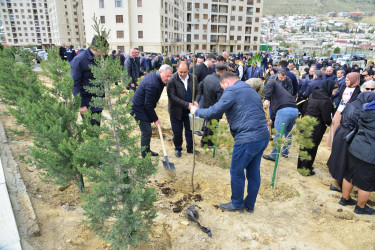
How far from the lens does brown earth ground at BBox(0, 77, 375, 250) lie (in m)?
2.49

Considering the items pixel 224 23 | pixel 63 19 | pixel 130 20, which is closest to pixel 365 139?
pixel 130 20

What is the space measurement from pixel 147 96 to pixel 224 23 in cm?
5812

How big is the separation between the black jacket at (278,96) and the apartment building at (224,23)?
171 feet

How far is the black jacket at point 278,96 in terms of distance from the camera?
14.5 ft

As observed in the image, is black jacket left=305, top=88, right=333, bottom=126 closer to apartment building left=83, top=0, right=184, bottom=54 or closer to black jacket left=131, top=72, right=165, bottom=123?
black jacket left=131, top=72, right=165, bottom=123

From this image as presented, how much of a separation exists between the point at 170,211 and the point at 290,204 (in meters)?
1.65

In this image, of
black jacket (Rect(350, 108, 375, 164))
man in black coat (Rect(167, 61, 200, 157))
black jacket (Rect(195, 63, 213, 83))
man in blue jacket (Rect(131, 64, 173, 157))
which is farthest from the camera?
black jacket (Rect(195, 63, 213, 83))

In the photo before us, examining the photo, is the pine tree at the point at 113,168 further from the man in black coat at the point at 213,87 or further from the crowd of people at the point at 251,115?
the man in black coat at the point at 213,87

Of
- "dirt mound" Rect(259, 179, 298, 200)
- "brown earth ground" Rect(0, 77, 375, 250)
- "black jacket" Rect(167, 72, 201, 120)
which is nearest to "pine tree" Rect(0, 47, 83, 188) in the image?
"brown earth ground" Rect(0, 77, 375, 250)

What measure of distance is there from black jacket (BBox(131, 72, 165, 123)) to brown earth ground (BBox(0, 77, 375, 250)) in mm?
1014

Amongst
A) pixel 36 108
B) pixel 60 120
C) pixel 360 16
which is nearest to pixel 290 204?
pixel 60 120

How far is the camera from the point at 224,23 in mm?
56281

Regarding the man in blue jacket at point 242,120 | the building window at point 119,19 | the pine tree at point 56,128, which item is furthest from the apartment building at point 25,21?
the man in blue jacket at point 242,120

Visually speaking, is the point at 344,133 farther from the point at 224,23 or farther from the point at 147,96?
the point at 224,23
